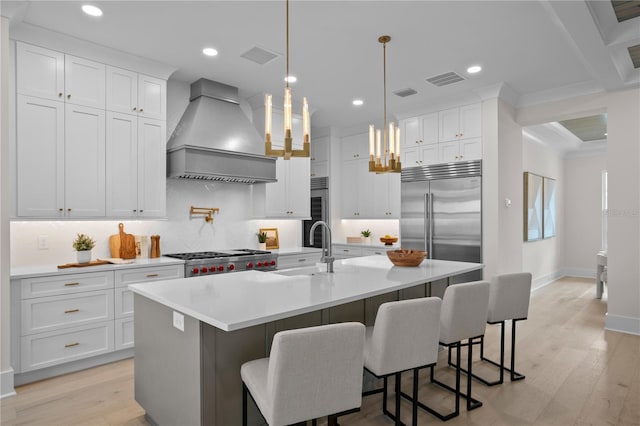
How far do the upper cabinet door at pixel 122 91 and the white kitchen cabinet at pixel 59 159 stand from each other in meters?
0.19

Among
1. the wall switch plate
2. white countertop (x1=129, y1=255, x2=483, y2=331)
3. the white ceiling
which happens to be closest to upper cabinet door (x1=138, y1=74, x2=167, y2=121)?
the white ceiling

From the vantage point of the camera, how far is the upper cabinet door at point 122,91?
368 cm

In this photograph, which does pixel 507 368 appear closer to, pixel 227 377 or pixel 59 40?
pixel 227 377

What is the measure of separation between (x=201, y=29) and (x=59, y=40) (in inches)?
49.7

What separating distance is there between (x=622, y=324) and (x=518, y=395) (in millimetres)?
2550

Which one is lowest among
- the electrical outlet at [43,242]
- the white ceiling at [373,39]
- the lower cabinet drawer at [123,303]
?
the lower cabinet drawer at [123,303]

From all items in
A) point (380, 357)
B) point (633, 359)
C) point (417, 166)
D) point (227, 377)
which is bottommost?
point (633, 359)

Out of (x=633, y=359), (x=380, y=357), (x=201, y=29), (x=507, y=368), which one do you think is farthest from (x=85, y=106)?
(x=633, y=359)

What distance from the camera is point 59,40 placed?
131 inches

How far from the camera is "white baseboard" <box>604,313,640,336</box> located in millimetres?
4305

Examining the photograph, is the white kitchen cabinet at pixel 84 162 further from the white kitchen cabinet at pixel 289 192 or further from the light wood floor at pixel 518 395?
the white kitchen cabinet at pixel 289 192

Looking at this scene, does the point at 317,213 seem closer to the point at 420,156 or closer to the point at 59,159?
the point at 420,156

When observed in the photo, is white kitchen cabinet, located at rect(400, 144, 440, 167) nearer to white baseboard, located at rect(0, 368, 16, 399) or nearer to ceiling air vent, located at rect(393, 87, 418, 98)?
ceiling air vent, located at rect(393, 87, 418, 98)

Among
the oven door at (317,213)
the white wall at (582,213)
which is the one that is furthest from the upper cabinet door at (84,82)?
the white wall at (582,213)
